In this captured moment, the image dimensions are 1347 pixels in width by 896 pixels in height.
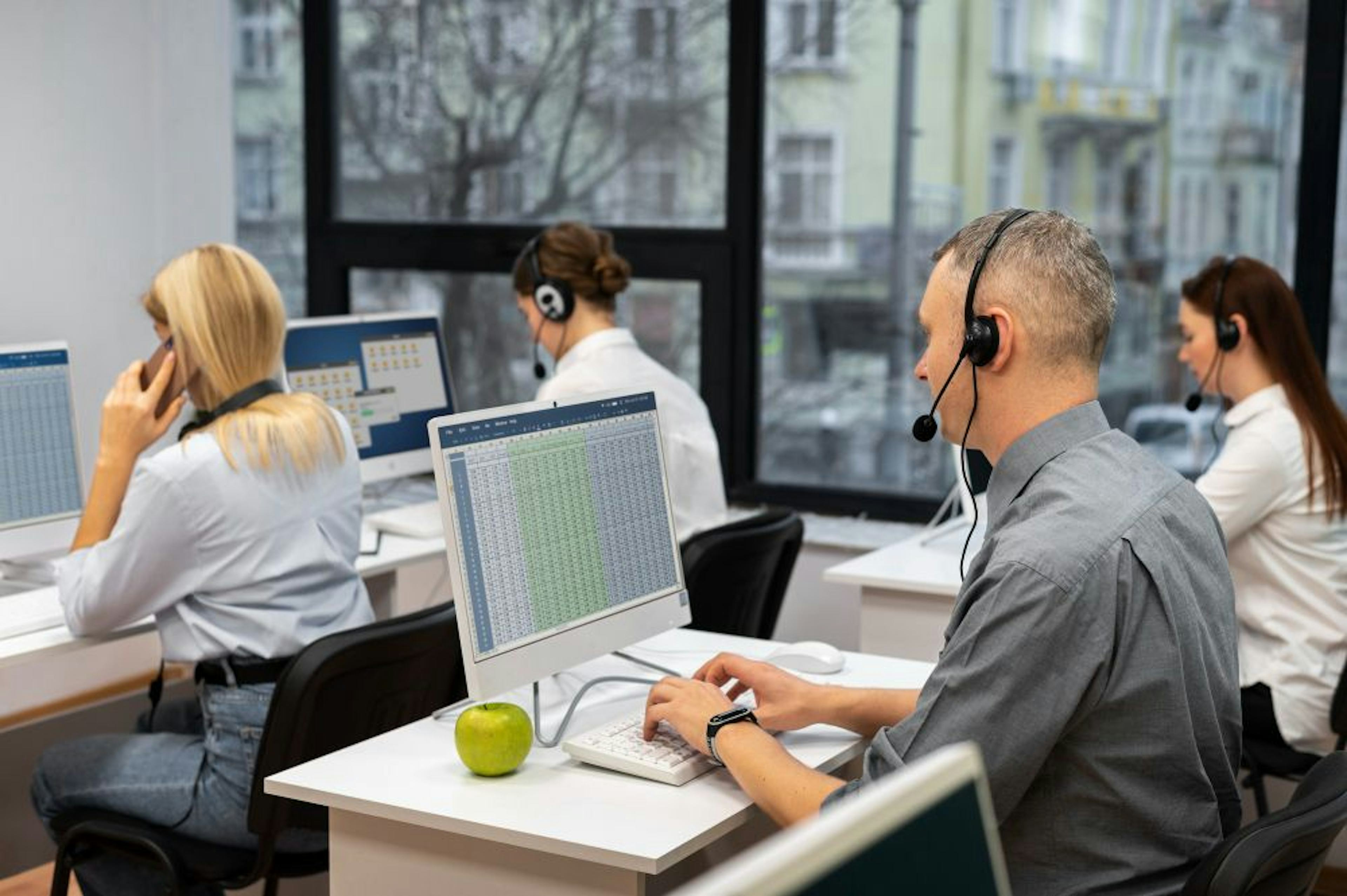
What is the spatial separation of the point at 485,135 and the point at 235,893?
232cm

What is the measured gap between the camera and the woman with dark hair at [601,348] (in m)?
3.25

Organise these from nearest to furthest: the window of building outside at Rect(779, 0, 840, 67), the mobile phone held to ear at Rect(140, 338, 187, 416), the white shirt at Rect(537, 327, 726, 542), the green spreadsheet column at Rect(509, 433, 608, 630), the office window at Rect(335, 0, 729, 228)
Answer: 1. the green spreadsheet column at Rect(509, 433, 608, 630)
2. the mobile phone held to ear at Rect(140, 338, 187, 416)
3. the white shirt at Rect(537, 327, 726, 542)
4. the window of building outside at Rect(779, 0, 840, 67)
5. the office window at Rect(335, 0, 729, 228)

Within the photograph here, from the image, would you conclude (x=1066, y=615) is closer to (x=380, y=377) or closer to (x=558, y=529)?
(x=558, y=529)

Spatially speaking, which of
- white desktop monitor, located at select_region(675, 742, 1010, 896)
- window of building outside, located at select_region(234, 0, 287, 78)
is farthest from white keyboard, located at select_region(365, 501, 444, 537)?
white desktop monitor, located at select_region(675, 742, 1010, 896)

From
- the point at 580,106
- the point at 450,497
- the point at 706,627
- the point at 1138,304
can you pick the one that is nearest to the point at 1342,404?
the point at 1138,304

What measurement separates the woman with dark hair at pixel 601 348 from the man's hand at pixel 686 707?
48.0 inches

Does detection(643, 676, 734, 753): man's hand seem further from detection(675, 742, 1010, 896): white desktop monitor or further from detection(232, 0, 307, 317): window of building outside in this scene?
detection(232, 0, 307, 317): window of building outside

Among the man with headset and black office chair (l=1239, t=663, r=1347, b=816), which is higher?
the man with headset

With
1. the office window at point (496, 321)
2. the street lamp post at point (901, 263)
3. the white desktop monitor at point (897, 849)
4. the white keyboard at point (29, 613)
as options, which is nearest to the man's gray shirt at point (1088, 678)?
the white desktop monitor at point (897, 849)

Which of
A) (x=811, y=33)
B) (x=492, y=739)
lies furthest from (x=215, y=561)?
(x=811, y=33)

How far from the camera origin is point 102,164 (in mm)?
4117

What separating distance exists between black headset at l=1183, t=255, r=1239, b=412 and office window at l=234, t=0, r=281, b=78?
294cm

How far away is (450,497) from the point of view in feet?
6.10

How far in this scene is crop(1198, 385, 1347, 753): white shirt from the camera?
9.41ft
